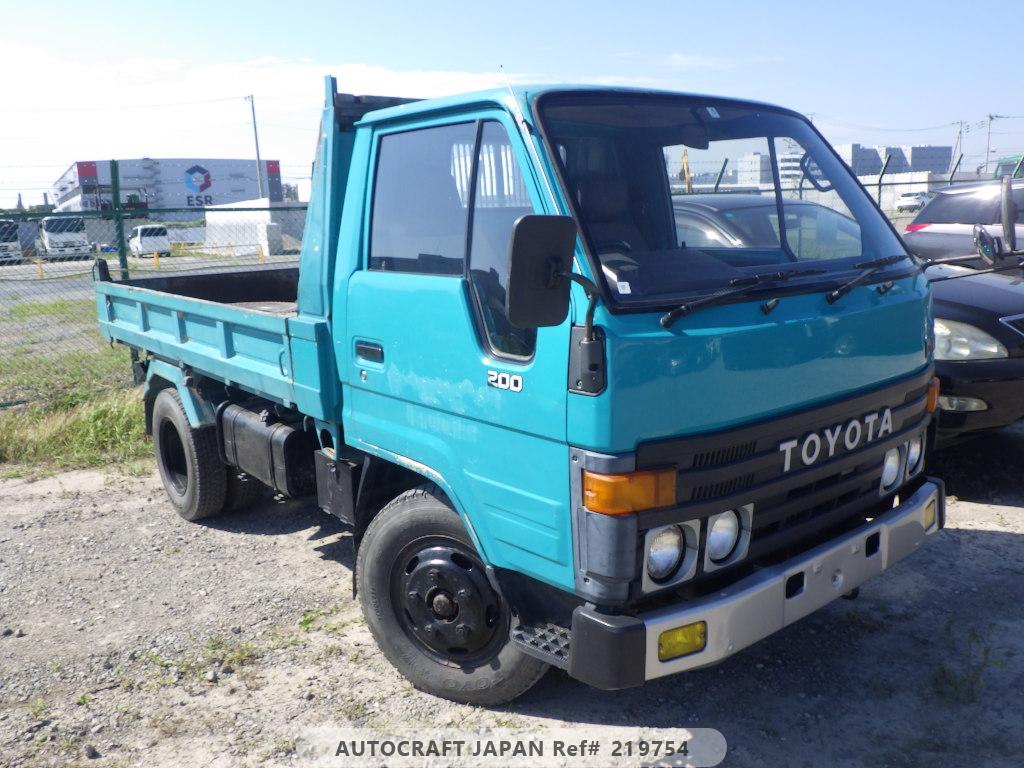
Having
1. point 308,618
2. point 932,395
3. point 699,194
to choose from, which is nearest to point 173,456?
point 308,618

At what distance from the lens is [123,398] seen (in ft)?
25.6

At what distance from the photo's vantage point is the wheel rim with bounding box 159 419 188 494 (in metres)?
5.64

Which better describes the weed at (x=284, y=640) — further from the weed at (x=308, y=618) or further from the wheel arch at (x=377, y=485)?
the wheel arch at (x=377, y=485)

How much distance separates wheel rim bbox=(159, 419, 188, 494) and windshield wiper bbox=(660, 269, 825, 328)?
4.05 meters

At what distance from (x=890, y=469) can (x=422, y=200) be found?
2.05m

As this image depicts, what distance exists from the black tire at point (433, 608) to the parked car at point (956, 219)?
5819mm

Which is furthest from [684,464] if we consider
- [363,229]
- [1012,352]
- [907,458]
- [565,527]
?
[1012,352]

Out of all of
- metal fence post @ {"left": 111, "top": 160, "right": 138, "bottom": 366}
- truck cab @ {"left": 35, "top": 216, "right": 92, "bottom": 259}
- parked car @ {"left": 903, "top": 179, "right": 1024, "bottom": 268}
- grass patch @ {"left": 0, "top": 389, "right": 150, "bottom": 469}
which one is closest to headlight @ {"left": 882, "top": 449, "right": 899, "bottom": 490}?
parked car @ {"left": 903, "top": 179, "right": 1024, "bottom": 268}

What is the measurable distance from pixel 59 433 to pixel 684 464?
244 inches

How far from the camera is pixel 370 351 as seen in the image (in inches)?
133

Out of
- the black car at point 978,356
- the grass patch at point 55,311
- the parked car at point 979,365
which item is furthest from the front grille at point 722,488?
the grass patch at point 55,311

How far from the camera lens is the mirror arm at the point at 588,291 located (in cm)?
237

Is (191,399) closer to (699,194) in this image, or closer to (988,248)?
(699,194)

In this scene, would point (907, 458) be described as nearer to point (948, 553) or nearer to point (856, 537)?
point (856, 537)
